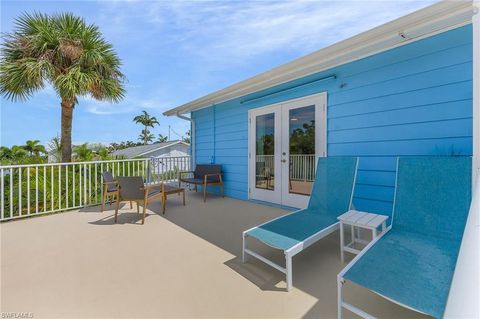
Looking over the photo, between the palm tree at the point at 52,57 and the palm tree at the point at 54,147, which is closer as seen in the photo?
the palm tree at the point at 52,57

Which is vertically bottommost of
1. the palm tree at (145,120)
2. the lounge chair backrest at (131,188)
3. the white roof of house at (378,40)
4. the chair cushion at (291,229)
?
the chair cushion at (291,229)

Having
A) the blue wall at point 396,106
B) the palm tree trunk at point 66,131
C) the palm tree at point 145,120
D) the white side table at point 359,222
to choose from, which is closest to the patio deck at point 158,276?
the white side table at point 359,222

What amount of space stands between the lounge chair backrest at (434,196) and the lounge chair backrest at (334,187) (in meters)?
0.62

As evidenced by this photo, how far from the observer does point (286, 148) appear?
4594 millimetres

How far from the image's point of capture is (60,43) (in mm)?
5441

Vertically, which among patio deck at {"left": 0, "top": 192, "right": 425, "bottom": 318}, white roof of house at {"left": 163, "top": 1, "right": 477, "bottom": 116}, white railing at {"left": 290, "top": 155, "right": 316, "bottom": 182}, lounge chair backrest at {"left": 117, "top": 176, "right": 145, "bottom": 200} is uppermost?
white roof of house at {"left": 163, "top": 1, "right": 477, "bottom": 116}

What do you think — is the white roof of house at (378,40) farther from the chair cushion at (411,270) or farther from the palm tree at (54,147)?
the palm tree at (54,147)

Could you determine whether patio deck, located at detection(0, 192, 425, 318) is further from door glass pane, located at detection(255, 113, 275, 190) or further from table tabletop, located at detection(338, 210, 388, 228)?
door glass pane, located at detection(255, 113, 275, 190)

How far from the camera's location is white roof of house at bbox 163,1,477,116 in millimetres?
2363

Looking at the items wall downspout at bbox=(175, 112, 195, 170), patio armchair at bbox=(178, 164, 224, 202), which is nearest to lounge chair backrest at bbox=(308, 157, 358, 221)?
patio armchair at bbox=(178, 164, 224, 202)

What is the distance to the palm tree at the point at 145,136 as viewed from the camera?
36872 mm

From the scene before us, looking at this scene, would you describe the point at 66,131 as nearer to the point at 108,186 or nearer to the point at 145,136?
→ the point at 108,186

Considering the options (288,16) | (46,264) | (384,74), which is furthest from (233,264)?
(288,16)

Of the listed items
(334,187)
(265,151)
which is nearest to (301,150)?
(265,151)
